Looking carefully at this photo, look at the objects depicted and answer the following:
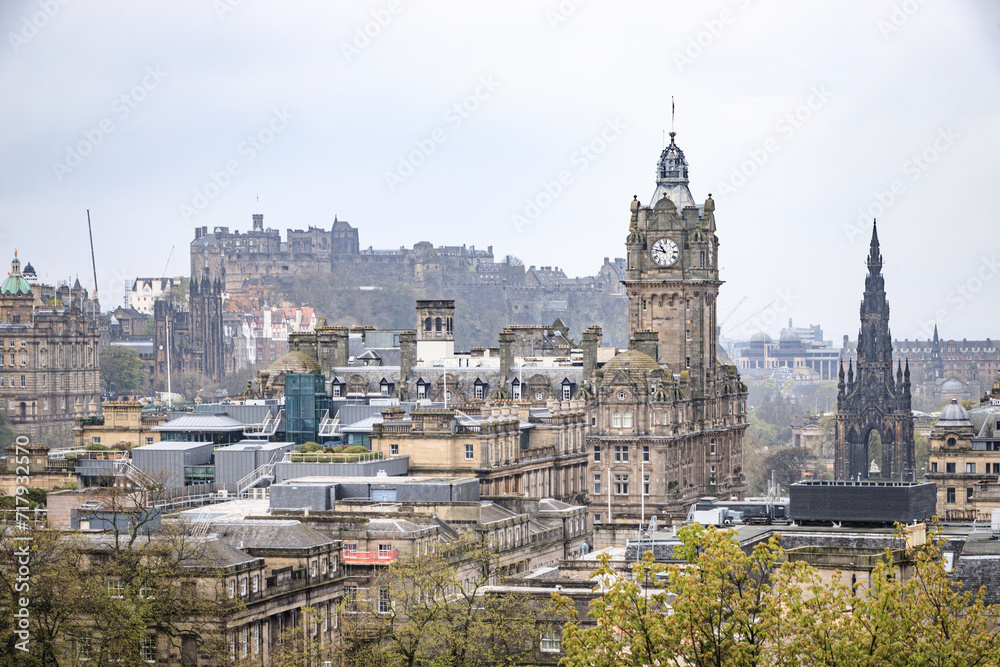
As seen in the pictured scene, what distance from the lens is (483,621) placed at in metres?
70.6

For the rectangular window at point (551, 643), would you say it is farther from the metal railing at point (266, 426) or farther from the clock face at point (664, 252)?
the clock face at point (664, 252)

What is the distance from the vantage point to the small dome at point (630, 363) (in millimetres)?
130875

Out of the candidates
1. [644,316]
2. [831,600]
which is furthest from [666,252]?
[831,600]

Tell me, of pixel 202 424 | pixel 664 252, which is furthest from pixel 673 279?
pixel 202 424

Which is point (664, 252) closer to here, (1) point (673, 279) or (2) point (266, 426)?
(1) point (673, 279)

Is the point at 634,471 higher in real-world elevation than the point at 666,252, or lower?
lower

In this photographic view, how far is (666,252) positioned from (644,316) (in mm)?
4193

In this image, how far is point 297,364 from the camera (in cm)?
14050

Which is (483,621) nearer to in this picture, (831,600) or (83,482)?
(831,600)

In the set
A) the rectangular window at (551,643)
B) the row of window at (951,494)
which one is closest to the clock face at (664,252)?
the row of window at (951,494)

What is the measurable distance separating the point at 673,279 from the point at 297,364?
77.9ft

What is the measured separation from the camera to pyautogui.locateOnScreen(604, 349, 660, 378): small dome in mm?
130875

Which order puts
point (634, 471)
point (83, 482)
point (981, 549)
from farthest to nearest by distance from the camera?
point (634, 471) → point (83, 482) → point (981, 549)

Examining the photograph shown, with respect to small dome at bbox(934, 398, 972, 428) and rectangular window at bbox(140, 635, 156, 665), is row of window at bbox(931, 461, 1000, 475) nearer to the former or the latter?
small dome at bbox(934, 398, 972, 428)
